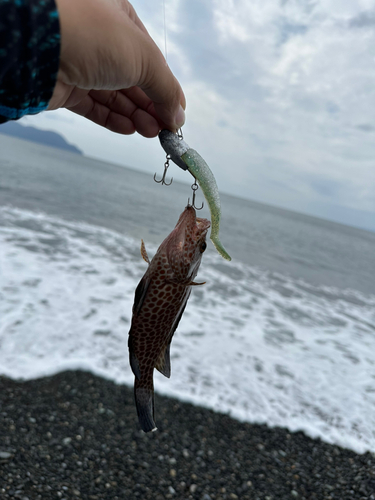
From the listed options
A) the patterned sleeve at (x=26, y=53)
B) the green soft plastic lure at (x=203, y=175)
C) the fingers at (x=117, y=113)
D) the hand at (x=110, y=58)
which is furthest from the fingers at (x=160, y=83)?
the fingers at (x=117, y=113)

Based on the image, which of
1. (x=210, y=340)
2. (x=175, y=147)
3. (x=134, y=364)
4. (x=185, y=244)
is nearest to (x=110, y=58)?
(x=175, y=147)

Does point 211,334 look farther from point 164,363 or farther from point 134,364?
point 134,364

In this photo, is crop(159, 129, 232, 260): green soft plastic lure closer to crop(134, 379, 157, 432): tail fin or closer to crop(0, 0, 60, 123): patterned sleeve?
crop(0, 0, 60, 123): patterned sleeve

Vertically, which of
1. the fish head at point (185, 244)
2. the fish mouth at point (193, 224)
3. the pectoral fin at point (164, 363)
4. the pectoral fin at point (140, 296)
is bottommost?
the pectoral fin at point (164, 363)

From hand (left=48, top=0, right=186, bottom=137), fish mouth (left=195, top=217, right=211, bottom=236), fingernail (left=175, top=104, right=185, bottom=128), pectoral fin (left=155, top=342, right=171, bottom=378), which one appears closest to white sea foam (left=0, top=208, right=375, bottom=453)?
pectoral fin (left=155, top=342, right=171, bottom=378)

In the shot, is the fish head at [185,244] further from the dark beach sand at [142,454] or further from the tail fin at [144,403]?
the dark beach sand at [142,454]

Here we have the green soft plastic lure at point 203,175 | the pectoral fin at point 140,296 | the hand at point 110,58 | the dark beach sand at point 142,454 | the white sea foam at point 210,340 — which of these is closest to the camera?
the hand at point 110,58
